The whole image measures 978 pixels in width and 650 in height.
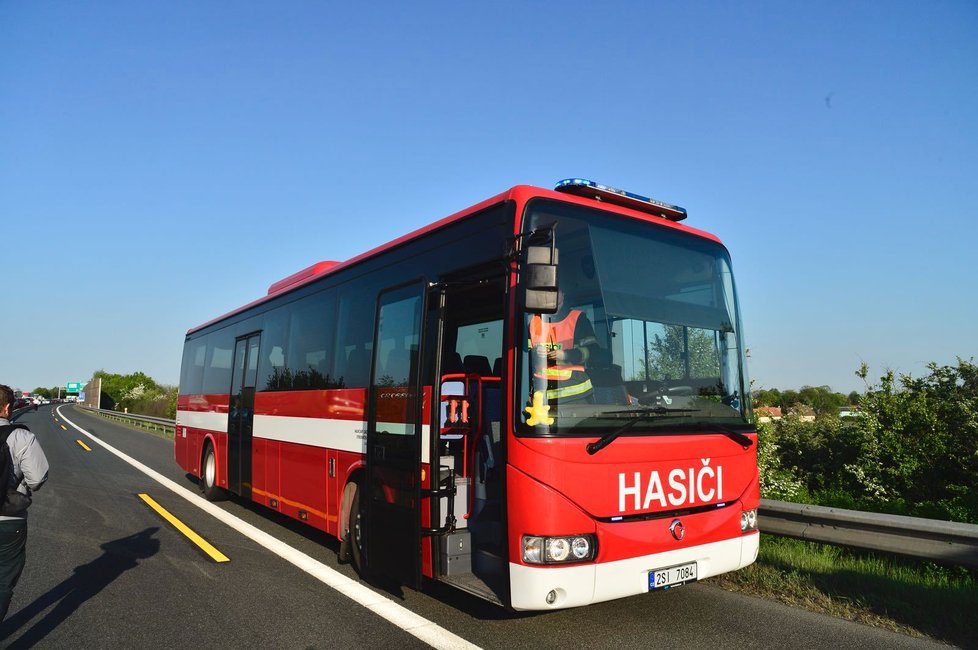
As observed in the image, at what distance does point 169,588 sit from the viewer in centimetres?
620

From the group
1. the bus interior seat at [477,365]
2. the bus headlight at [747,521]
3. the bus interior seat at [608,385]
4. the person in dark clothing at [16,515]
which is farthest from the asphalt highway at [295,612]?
the bus interior seat at [477,365]

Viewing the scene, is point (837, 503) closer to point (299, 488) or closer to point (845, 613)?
point (845, 613)

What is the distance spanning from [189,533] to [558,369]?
6.61m

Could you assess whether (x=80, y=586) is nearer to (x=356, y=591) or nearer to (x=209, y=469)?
(x=356, y=591)

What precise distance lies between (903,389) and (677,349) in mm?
6180

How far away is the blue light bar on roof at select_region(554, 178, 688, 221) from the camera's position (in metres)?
5.38

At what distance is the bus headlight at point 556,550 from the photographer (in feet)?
14.4

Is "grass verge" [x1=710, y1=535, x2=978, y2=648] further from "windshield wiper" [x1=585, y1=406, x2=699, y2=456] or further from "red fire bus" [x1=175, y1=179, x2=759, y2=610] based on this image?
"windshield wiper" [x1=585, y1=406, x2=699, y2=456]

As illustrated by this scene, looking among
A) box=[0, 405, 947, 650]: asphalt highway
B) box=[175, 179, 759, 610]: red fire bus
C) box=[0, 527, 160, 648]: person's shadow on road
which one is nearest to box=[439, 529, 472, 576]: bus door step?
box=[175, 179, 759, 610]: red fire bus

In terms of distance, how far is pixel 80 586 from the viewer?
6207 millimetres

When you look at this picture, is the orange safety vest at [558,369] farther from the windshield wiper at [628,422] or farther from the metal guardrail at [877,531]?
the metal guardrail at [877,531]

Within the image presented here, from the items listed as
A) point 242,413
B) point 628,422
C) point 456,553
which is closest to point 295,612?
point 456,553

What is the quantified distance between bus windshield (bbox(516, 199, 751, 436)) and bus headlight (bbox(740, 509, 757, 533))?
27.1 inches

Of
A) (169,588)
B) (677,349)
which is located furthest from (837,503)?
(169,588)
